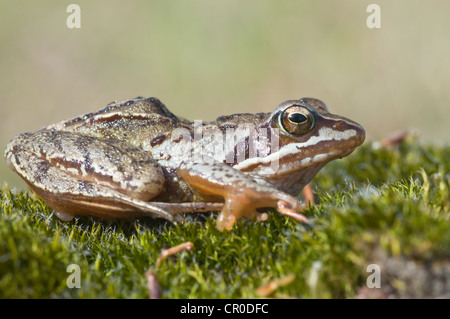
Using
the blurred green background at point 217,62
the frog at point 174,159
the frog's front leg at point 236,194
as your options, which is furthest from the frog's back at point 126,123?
the blurred green background at point 217,62

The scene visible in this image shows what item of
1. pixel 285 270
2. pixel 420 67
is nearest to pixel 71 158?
pixel 285 270

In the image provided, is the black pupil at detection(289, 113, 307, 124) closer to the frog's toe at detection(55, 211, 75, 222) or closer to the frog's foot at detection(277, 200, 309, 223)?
the frog's foot at detection(277, 200, 309, 223)

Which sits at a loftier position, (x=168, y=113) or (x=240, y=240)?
(x=168, y=113)

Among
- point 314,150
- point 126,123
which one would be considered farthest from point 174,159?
point 314,150

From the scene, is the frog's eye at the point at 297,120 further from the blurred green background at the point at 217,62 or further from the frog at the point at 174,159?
the blurred green background at the point at 217,62

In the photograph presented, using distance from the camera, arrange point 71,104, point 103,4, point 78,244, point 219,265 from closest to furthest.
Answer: point 219,265, point 78,244, point 71,104, point 103,4

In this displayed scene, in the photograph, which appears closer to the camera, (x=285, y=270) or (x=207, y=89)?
(x=285, y=270)

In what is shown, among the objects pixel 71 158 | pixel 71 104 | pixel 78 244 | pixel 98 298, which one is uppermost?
pixel 71 104

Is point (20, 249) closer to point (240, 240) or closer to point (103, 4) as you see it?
point (240, 240)

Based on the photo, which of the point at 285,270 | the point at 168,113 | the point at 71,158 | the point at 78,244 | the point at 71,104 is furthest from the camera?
the point at 71,104
